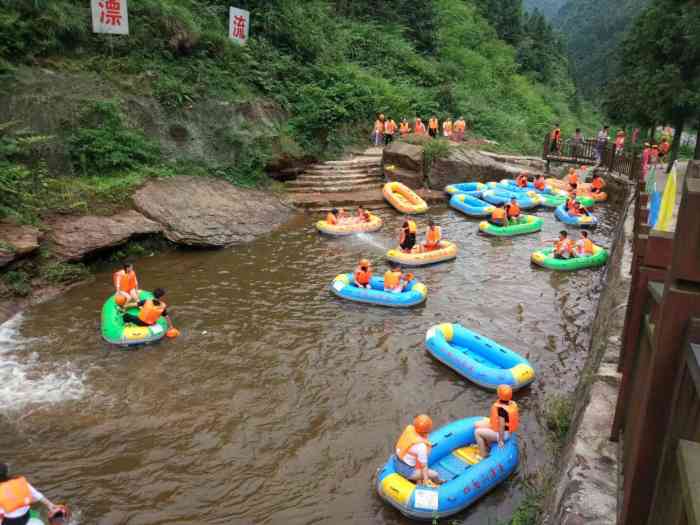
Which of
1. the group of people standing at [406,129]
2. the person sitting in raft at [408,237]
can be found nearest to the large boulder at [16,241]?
the person sitting in raft at [408,237]

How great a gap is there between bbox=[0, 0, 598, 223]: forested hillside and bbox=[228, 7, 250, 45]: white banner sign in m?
0.54

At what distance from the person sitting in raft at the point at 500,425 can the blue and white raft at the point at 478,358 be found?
4.93ft

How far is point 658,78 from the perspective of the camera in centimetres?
1911

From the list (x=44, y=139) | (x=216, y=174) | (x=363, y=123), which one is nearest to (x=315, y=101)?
(x=363, y=123)

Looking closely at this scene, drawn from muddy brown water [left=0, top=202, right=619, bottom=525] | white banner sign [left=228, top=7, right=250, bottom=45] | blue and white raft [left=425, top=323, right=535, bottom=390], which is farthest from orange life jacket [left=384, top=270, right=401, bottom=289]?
white banner sign [left=228, top=7, right=250, bottom=45]

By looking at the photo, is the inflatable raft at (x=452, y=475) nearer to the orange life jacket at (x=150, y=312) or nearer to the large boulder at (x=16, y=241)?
the orange life jacket at (x=150, y=312)

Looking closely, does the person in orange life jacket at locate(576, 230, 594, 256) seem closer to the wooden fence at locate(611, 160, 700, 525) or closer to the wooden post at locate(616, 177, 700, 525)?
the wooden fence at locate(611, 160, 700, 525)

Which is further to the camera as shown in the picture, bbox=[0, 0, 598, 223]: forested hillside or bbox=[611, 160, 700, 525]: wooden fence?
bbox=[0, 0, 598, 223]: forested hillside

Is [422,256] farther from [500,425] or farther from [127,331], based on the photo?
[500,425]

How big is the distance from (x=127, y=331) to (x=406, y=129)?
1699 cm

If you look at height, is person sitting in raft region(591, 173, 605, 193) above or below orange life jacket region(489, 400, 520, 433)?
above

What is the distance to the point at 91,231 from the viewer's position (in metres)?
12.3

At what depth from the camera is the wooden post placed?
2016 mm

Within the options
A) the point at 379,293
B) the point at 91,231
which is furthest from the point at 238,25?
the point at 379,293
